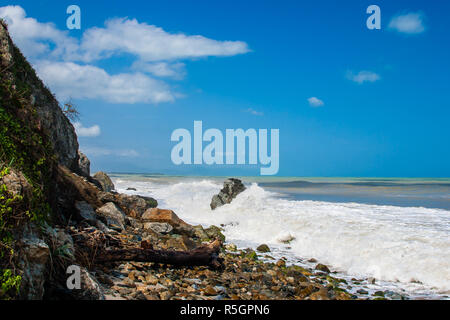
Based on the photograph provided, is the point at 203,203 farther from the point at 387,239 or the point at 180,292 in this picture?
the point at 180,292

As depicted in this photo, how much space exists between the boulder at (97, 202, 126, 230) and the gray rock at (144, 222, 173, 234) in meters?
0.91

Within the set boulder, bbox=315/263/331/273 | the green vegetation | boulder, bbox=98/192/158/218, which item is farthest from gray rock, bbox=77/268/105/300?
boulder, bbox=98/192/158/218

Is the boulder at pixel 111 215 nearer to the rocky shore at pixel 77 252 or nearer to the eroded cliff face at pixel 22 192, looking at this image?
the rocky shore at pixel 77 252

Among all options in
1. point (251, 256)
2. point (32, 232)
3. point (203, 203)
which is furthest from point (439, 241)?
point (203, 203)

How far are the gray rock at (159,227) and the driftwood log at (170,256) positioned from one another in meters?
3.74

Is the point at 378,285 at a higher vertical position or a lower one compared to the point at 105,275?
lower

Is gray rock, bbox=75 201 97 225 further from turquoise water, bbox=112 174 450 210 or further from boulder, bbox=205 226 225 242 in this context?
turquoise water, bbox=112 174 450 210

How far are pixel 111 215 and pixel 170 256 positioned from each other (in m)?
4.47

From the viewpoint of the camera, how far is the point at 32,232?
169 inches

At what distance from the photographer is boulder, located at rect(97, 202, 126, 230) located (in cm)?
1020

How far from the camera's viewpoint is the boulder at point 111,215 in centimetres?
1020

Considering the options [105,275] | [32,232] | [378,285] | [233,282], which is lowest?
[378,285]

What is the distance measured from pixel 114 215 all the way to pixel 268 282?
5.69 m
